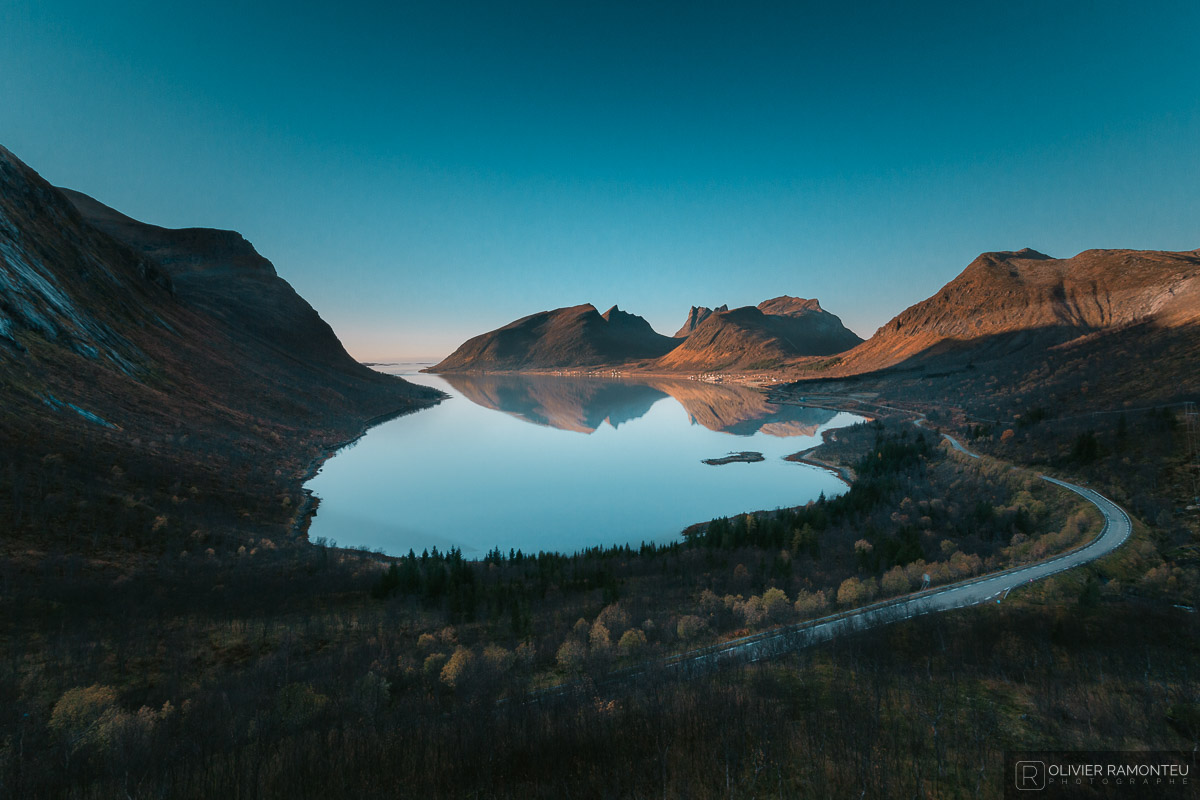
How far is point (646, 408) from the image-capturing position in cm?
13550

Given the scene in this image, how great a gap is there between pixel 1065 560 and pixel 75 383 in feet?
210

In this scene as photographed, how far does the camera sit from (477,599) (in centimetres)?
2338

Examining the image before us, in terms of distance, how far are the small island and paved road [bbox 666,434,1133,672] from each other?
41.9 meters

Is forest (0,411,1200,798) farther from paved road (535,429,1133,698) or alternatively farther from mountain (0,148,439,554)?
mountain (0,148,439,554)

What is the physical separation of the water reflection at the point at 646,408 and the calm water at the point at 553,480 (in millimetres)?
1221

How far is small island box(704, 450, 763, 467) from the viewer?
66.3m

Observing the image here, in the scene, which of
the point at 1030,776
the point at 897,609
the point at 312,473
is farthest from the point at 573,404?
the point at 1030,776

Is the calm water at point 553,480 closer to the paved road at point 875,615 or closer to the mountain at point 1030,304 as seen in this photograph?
the paved road at point 875,615

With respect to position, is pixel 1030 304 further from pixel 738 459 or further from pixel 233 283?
pixel 233 283

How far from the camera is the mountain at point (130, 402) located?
23.7m

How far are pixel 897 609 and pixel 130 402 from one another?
57375 millimetres

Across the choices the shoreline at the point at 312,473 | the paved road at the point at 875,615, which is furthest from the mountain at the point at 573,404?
the paved road at the point at 875,615

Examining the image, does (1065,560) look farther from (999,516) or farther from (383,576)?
(383,576)

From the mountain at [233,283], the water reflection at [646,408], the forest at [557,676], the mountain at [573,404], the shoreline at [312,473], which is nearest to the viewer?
the forest at [557,676]
